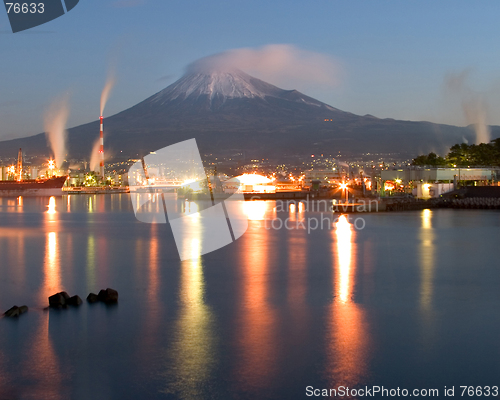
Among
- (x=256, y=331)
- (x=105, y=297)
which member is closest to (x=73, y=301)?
(x=105, y=297)

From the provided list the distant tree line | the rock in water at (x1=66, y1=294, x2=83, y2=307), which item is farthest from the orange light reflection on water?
the distant tree line

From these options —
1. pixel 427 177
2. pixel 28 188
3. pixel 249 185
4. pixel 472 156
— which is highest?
pixel 472 156

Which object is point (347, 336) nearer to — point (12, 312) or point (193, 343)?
point (193, 343)

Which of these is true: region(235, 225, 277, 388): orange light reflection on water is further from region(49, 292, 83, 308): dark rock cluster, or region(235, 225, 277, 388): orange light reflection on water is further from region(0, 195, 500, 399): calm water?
region(49, 292, 83, 308): dark rock cluster

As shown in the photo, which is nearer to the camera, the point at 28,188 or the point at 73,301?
the point at 73,301

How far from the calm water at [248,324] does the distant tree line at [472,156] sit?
109 feet

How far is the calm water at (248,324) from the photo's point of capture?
455cm

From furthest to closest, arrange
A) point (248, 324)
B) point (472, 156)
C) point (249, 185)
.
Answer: point (249, 185)
point (472, 156)
point (248, 324)

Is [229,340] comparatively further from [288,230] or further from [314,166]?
[314,166]

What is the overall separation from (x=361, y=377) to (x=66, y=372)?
224 cm

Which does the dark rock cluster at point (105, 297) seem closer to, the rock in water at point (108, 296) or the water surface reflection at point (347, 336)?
the rock in water at point (108, 296)

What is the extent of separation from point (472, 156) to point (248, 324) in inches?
1674

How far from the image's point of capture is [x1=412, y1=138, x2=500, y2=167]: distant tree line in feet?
141

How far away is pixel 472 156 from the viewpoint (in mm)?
45094
